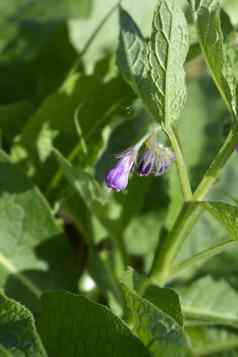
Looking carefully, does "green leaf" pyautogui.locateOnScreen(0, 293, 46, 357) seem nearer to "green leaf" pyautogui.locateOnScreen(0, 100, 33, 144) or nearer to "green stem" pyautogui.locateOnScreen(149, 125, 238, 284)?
"green stem" pyautogui.locateOnScreen(149, 125, 238, 284)

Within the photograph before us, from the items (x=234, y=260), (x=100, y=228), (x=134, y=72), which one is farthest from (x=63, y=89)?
(x=234, y=260)

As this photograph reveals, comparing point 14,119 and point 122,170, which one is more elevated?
point 122,170

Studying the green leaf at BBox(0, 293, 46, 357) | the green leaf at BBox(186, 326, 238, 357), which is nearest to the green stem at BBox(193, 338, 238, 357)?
the green leaf at BBox(186, 326, 238, 357)

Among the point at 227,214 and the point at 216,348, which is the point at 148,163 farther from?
the point at 216,348

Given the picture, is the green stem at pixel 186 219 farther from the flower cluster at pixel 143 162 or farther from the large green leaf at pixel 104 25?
the large green leaf at pixel 104 25

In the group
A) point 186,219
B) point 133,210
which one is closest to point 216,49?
point 186,219

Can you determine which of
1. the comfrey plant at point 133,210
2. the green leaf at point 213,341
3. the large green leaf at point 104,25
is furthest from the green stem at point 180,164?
the large green leaf at point 104,25
